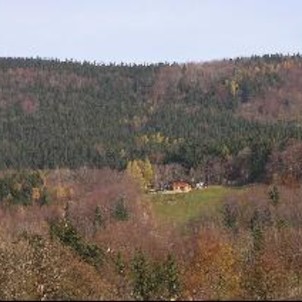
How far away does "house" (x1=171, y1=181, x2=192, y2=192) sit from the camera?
16323cm

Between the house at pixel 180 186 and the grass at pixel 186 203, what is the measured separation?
837 cm

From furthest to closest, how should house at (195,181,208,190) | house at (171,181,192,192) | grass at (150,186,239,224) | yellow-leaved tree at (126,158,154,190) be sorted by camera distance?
yellow-leaved tree at (126,158,154,190) < house at (171,181,192,192) < house at (195,181,208,190) < grass at (150,186,239,224)

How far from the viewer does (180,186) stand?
167 m

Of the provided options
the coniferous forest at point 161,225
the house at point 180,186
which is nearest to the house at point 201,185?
the coniferous forest at point 161,225

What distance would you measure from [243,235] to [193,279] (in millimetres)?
33590

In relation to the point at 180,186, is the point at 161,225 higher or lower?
higher

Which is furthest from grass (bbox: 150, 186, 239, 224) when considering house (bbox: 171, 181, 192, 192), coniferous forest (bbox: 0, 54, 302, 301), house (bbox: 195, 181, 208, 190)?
house (bbox: 171, 181, 192, 192)

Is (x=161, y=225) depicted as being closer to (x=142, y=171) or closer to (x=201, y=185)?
(x=201, y=185)

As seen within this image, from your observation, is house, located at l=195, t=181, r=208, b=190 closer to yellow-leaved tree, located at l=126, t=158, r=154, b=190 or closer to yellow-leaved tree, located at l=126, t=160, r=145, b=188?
yellow-leaved tree, located at l=126, t=158, r=154, b=190

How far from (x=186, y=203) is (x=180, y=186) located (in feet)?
81.4

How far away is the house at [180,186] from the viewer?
163 meters

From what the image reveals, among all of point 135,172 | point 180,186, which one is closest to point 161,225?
point 180,186

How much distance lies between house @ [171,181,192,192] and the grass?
8371 mm

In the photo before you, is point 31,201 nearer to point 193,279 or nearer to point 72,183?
point 72,183
